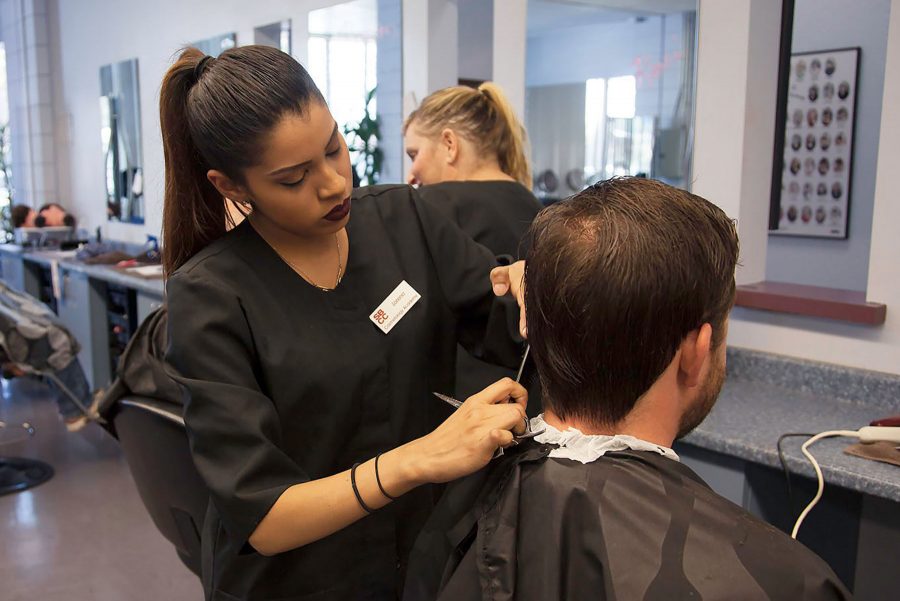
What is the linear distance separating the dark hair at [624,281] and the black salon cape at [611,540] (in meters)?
0.11

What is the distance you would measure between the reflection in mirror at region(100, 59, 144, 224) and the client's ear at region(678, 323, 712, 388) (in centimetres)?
503

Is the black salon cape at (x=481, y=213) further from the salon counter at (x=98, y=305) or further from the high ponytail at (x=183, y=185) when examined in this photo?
the salon counter at (x=98, y=305)

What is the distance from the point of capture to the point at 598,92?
648 centimetres

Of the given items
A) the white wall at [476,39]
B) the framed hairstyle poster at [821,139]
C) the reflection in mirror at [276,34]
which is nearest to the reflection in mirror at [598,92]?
the framed hairstyle poster at [821,139]

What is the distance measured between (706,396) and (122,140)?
5.30m

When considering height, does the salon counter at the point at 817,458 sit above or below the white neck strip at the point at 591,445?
below

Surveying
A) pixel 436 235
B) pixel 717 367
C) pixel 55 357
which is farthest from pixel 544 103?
pixel 717 367

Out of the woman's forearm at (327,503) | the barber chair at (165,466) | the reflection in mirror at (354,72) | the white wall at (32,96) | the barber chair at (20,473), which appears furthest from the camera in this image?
the white wall at (32,96)

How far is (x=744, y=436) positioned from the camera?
1.86 m

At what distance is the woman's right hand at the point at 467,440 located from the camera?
1.00 meters

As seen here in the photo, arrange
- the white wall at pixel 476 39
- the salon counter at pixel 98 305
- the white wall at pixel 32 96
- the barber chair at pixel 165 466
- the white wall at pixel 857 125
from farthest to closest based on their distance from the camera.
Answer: the white wall at pixel 32 96
the salon counter at pixel 98 305
the white wall at pixel 857 125
the white wall at pixel 476 39
the barber chair at pixel 165 466

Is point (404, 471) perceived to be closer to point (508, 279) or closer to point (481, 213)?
point (508, 279)

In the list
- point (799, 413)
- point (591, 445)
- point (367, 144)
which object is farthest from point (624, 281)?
point (367, 144)

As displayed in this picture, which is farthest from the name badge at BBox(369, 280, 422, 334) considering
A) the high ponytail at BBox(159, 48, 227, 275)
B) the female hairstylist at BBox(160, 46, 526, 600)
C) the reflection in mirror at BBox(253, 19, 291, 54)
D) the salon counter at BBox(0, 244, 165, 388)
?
the salon counter at BBox(0, 244, 165, 388)
